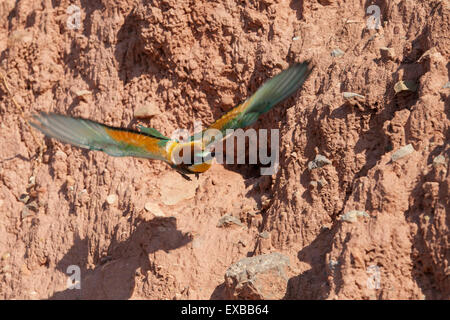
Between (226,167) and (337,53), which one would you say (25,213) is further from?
(337,53)

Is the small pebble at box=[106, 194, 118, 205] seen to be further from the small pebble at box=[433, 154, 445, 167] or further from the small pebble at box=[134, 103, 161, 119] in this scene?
the small pebble at box=[433, 154, 445, 167]

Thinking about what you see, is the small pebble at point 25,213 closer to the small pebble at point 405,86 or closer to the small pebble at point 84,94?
the small pebble at point 84,94

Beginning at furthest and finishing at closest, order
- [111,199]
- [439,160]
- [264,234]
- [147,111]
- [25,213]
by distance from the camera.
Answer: [25,213] < [147,111] < [111,199] < [264,234] < [439,160]

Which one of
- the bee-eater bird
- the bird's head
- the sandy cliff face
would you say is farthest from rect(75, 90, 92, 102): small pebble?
the bird's head

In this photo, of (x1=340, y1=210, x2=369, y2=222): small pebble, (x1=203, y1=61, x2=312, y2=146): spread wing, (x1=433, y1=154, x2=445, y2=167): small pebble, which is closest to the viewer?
(x1=433, y1=154, x2=445, y2=167): small pebble

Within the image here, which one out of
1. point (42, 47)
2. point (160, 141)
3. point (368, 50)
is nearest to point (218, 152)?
point (160, 141)

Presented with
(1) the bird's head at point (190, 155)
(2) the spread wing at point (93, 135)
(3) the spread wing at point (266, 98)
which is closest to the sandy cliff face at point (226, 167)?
(3) the spread wing at point (266, 98)

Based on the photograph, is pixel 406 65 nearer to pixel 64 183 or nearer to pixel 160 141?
pixel 160 141

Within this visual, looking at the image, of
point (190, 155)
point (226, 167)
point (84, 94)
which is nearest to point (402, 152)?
point (190, 155)
